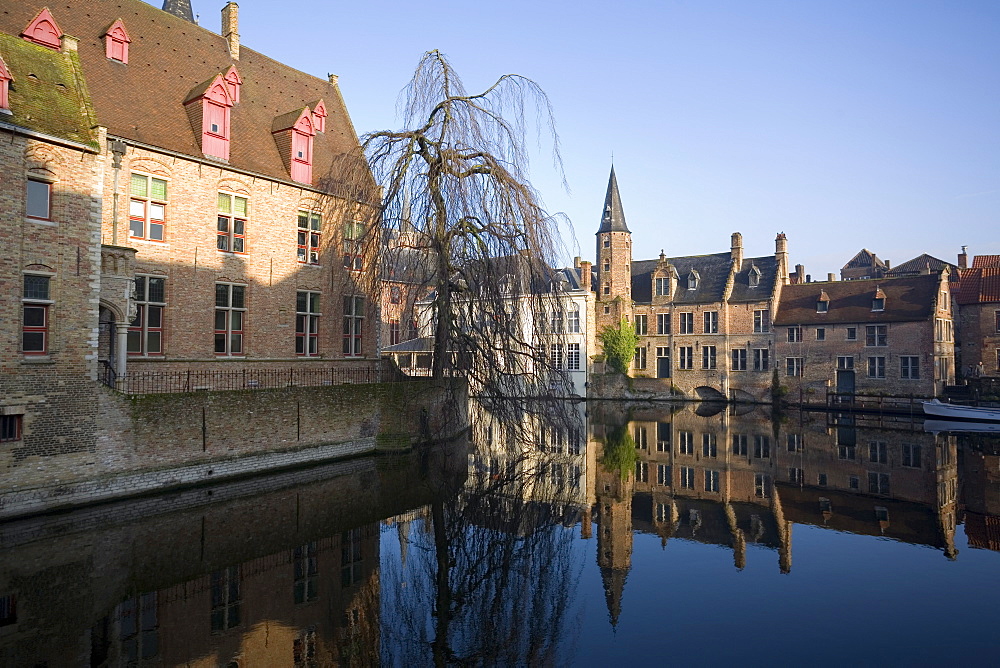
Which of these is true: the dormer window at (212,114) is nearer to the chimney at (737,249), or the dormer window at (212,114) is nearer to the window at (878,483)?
the window at (878,483)

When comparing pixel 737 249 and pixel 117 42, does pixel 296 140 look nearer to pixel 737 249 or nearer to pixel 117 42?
pixel 117 42

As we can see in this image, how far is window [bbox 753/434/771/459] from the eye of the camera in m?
18.9

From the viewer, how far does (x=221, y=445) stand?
1380cm

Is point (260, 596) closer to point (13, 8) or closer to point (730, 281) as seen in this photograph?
point (13, 8)

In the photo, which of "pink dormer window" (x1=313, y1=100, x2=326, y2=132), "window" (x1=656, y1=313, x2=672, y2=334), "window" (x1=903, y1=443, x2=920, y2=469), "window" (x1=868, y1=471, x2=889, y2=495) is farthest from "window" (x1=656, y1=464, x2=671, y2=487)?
"window" (x1=656, y1=313, x2=672, y2=334)

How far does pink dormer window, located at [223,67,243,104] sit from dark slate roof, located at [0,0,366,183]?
0.32 meters

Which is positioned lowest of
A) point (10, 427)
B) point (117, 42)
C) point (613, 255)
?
point (10, 427)

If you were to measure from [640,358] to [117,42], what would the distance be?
105ft

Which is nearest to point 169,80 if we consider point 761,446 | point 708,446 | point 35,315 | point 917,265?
point 35,315

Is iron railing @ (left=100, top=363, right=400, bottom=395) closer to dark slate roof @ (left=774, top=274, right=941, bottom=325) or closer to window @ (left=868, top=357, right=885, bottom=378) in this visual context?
dark slate roof @ (left=774, top=274, right=941, bottom=325)

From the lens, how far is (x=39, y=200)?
11602mm

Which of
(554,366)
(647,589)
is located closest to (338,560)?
(647,589)

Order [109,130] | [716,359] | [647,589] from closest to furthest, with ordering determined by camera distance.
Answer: [647,589] < [109,130] < [716,359]

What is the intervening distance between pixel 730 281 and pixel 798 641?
34.6m
